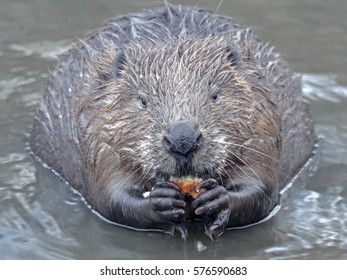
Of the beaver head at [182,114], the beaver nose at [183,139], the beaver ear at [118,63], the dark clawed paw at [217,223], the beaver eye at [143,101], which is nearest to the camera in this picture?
the beaver nose at [183,139]

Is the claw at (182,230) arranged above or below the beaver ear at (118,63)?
below

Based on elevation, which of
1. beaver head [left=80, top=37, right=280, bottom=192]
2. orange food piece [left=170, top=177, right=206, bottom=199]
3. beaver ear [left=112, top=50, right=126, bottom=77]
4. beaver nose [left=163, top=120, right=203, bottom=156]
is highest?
beaver ear [left=112, top=50, right=126, bottom=77]

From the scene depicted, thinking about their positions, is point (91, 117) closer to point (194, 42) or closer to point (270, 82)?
point (194, 42)


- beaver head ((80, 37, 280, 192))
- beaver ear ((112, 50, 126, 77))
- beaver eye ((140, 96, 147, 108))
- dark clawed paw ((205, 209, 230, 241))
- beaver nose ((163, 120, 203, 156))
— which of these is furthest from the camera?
beaver ear ((112, 50, 126, 77))

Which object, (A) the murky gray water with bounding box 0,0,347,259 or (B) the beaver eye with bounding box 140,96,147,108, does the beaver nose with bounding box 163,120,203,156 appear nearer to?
(B) the beaver eye with bounding box 140,96,147,108

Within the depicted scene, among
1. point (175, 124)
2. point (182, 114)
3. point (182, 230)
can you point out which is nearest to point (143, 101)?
point (182, 114)

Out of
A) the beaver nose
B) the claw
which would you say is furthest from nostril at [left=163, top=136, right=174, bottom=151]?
the claw

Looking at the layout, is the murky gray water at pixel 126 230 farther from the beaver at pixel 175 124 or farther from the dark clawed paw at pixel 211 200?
the dark clawed paw at pixel 211 200

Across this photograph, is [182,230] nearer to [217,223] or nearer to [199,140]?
[217,223]

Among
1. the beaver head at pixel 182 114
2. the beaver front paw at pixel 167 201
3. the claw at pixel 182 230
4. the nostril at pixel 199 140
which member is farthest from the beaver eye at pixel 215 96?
the claw at pixel 182 230
